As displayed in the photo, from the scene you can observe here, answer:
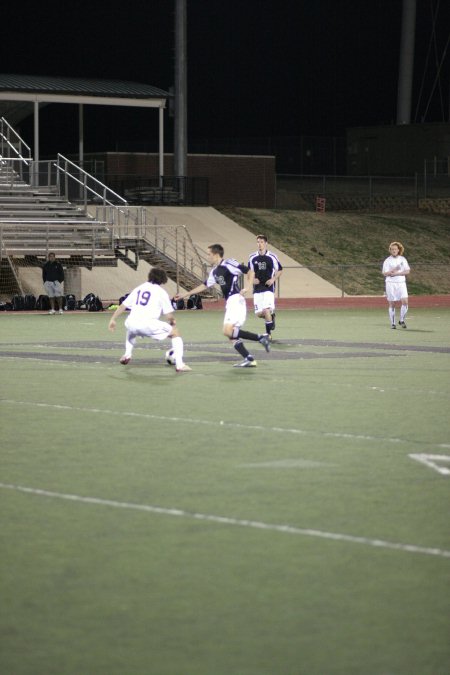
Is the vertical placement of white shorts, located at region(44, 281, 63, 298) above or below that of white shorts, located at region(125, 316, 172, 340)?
below

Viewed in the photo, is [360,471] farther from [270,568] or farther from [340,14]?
[340,14]

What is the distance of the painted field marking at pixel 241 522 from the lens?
729 centimetres

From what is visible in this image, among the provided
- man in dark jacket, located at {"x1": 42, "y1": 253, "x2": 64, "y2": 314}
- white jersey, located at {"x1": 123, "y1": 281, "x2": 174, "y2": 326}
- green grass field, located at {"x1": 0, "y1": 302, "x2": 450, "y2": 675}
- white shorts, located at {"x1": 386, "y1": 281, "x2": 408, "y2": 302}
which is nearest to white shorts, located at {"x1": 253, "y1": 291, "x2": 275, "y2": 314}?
white shorts, located at {"x1": 386, "y1": 281, "x2": 408, "y2": 302}

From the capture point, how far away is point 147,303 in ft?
56.4

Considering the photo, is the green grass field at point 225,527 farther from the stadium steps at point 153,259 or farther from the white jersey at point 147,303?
the stadium steps at point 153,259

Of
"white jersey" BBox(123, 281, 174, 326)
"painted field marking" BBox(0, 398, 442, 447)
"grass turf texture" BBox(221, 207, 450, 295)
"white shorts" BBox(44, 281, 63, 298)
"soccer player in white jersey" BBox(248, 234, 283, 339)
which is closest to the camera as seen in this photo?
"painted field marking" BBox(0, 398, 442, 447)

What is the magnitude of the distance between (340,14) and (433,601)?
65883 millimetres

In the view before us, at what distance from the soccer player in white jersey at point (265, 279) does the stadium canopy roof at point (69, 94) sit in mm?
23021

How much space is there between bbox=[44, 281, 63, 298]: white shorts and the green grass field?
58.5ft

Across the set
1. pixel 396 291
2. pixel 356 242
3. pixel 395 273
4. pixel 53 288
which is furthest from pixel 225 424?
pixel 356 242

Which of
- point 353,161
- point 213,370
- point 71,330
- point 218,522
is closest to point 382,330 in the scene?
point 71,330

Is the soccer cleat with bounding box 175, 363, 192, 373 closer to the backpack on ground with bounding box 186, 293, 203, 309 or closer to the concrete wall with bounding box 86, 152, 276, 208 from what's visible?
the backpack on ground with bounding box 186, 293, 203, 309

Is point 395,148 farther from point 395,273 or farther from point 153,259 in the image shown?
point 395,273

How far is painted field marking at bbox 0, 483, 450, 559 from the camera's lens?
7289 millimetres
